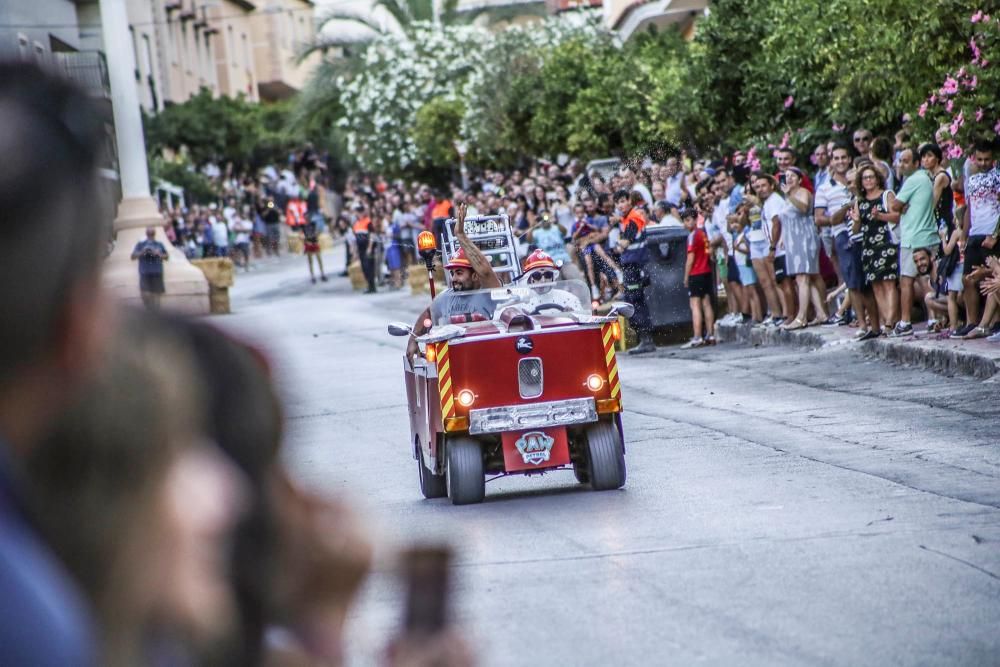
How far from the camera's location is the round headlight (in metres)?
11.0

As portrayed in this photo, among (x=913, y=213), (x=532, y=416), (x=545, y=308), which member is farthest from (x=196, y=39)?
(x=532, y=416)

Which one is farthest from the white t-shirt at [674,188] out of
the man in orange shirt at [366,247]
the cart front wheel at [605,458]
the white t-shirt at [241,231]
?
the white t-shirt at [241,231]

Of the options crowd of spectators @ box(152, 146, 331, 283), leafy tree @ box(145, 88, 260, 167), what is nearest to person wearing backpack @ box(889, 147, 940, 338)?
crowd of spectators @ box(152, 146, 331, 283)

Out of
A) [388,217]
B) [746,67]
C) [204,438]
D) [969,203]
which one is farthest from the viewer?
[388,217]

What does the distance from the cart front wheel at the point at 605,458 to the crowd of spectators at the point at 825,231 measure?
18.6 feet

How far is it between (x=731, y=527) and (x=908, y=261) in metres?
8.67

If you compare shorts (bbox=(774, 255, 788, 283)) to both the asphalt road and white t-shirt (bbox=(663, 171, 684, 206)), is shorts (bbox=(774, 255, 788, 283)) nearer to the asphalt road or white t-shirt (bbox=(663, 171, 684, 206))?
the asphalt road

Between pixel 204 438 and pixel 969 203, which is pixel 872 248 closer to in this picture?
pixel 969 203

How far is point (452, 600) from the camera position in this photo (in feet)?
7.10

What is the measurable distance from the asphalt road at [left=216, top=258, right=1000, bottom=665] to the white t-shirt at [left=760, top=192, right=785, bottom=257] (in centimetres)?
321

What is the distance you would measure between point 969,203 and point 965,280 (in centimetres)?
70

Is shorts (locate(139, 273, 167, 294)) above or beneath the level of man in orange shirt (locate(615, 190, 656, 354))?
above

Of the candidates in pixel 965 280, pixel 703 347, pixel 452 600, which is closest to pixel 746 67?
pixel 703 347

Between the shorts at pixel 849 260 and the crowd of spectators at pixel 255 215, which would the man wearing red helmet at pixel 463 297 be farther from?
the crowd of spectators at pixel 255 215
